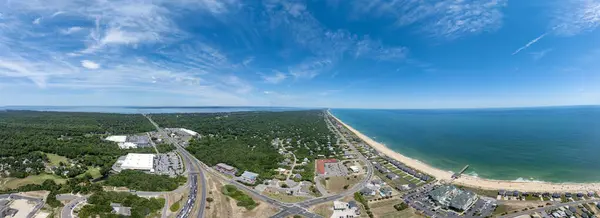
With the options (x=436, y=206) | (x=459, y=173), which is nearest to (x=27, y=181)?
(x=436, y=206)

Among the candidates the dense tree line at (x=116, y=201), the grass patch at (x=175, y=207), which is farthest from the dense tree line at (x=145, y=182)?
the grass patch at (x=175, y=207)

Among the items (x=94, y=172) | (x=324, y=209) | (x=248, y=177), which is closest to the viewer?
(x=324, y=209)

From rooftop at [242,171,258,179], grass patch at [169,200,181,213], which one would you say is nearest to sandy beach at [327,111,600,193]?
rooftop at [242,171,258,179]

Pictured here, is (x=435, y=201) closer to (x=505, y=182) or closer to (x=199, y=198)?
(x=505, y=182)

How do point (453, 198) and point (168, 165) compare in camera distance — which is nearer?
point (453, 198)

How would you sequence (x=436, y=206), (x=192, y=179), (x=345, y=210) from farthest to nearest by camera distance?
(x=192, y=179), (x=436, y=206), (x=345, y=210)

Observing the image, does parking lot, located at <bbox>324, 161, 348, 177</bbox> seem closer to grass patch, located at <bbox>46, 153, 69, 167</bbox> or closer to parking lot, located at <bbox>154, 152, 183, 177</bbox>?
parking lot, located at <bbox>154, 152, 183, 177</bbox>

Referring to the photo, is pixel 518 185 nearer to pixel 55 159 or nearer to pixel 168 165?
pixel 168 165

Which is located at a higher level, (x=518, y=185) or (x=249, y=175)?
(x=249, y=175)
